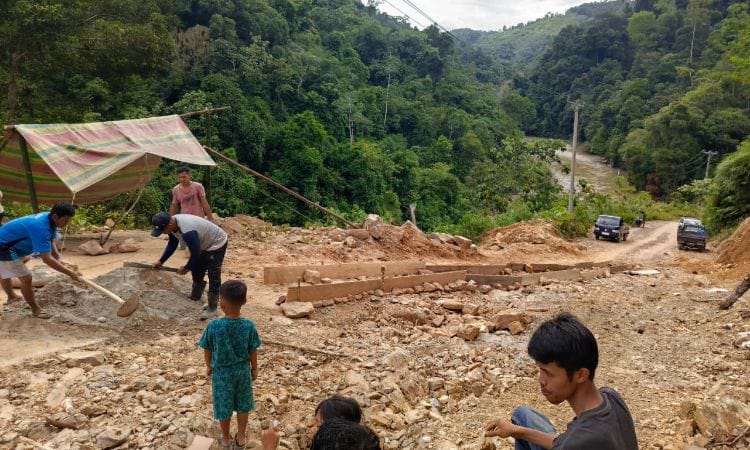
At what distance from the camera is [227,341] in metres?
3.24

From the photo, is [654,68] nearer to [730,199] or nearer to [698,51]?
[698,51]

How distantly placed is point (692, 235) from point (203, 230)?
18.8 m

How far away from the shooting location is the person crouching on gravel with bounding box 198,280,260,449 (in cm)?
321

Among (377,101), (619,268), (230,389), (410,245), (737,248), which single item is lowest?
(619,268)

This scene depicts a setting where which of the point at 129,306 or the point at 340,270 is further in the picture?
the point at 340,270

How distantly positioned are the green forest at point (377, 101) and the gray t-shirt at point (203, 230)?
433 centimetres

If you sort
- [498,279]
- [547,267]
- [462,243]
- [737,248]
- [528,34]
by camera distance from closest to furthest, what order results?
1. [498,279]
2. [547,267]
3. [462,243]
4. [737,248]
5. [528,34]

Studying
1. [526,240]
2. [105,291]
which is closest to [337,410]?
[105,291]

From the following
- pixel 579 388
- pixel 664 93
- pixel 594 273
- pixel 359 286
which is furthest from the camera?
pixel 664 93

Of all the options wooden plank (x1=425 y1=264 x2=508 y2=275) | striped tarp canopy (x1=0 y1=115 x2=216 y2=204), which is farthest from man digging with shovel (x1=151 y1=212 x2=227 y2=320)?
wooden plank (x1=425 y1=264 x2=508 y2=275)

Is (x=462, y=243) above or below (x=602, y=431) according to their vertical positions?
below

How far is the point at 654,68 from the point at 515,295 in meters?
59.3

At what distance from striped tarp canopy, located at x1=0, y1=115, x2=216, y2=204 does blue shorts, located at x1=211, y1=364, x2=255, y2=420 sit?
11.4 ft

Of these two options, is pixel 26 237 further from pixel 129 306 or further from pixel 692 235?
pixel 692 235
